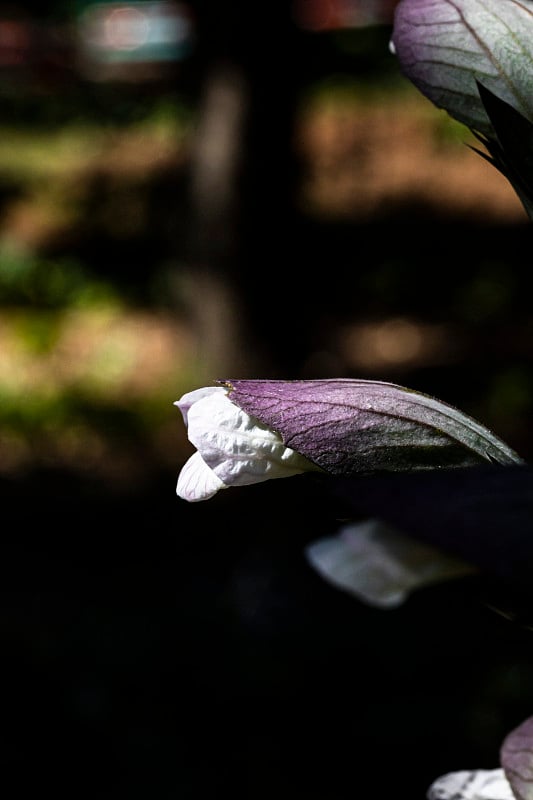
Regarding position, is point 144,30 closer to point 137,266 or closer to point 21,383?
point 137,266

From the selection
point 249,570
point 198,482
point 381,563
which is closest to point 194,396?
point 198,482

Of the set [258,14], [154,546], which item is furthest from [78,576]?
[258,14]

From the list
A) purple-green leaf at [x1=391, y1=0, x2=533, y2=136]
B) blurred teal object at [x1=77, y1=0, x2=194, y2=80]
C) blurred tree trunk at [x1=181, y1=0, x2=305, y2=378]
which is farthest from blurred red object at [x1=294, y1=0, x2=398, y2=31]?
purple-green leaf at [x1=391, y1=0, x2=533, y2=136]

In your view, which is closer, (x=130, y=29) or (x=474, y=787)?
(x=474, y=787)

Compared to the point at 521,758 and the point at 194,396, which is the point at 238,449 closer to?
the point at 194,396

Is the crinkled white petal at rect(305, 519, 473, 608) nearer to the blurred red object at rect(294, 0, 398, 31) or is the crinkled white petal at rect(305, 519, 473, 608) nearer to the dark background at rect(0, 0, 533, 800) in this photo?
the dark background at rect(0, 0, 533, 800)

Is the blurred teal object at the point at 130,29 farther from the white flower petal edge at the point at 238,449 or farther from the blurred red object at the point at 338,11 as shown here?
the white flower petal edge at the point at 238,449

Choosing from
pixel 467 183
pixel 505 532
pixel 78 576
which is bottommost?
pixel 78 576

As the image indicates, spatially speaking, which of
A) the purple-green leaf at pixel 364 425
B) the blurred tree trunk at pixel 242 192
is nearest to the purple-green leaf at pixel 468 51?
the purple-green leaf at pixel 364 425
